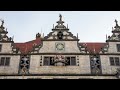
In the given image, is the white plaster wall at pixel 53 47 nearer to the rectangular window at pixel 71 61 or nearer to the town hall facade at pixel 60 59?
the town hall facade at pixel 60 59

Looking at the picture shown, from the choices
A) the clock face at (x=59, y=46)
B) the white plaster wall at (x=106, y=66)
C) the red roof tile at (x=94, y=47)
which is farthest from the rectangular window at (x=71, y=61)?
the white plaster wall at (x=106, y=66)

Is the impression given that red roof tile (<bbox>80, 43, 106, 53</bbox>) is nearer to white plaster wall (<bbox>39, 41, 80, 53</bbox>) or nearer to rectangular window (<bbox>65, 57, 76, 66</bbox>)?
white plaster wall (<bbox>39, 41, 80, 53</bbox>)

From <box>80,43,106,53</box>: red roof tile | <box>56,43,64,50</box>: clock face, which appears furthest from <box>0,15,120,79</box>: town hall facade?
<box>80,43,106,53</box>: red roof tile

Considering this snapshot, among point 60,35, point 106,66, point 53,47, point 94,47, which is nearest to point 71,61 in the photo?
point 53,47

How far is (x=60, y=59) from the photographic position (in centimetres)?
1466

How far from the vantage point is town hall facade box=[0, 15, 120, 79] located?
46.0 ft

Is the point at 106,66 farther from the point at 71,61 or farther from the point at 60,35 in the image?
the point at 60,35

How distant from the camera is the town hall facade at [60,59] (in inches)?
552

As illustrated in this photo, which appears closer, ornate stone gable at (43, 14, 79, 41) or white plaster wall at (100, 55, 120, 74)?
white plaster wall at (100, 55, 120, 74)
